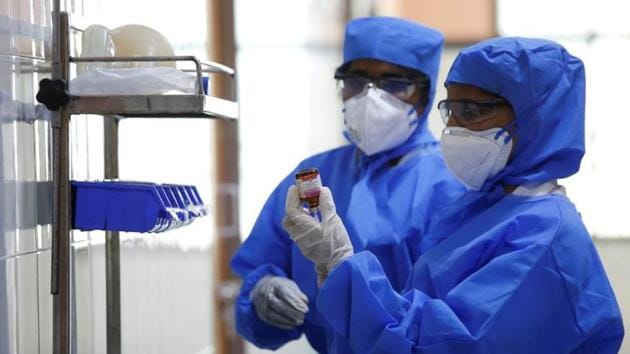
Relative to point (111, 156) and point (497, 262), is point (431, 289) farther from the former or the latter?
point (111, 156)

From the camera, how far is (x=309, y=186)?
174 cm

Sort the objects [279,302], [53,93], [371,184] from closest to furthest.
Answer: [53,93], [279,302], [371,184]

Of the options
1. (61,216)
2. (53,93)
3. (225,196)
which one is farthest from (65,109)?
(225,196)

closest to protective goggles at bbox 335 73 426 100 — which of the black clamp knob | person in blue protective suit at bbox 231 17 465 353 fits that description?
person in blue protective suit at bbox 231 17 465 353

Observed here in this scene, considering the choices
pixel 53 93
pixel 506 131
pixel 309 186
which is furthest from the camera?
pixel 506 131

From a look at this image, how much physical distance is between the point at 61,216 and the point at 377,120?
0.85 meters

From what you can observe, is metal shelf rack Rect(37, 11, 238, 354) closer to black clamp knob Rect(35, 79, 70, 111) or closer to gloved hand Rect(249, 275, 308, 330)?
black clamp knob Rect(35, 79, 70, 111)

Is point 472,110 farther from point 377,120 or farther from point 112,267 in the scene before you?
point 112,267

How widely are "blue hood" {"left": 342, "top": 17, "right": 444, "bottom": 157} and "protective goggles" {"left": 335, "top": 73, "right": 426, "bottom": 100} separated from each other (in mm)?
37

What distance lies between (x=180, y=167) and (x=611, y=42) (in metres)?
3.45

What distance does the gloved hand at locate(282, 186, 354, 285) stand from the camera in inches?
68.7

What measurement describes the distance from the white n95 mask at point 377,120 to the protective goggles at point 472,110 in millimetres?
397

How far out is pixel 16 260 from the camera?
164 centimetres

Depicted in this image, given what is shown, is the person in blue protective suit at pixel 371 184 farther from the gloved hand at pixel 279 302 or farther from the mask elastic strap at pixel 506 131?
the mask elastic strap at pixel 506 131
